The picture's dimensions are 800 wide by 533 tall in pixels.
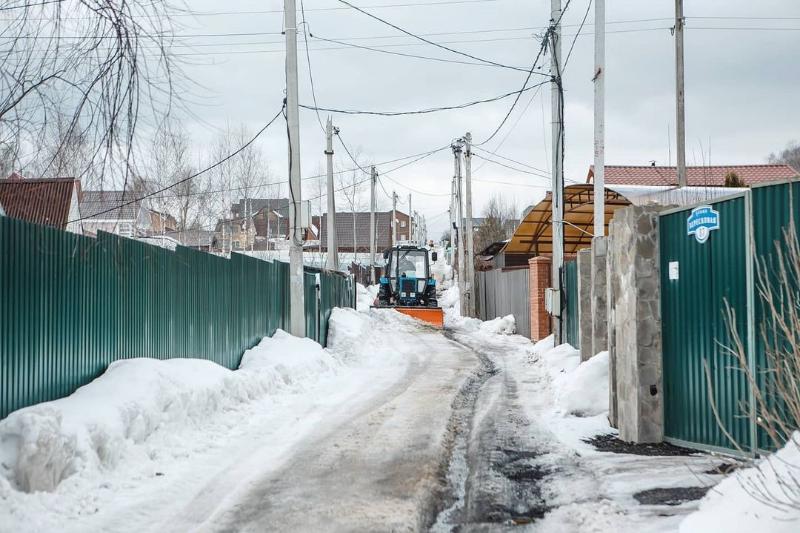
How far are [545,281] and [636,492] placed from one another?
50.6 feet

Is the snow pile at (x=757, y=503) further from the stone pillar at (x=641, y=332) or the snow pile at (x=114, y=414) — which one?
the snow pile at (x=114, y=414)

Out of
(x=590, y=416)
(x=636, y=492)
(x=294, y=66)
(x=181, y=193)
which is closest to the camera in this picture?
(x=636, y=492)

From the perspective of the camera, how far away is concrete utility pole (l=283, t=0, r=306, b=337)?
15438 mm

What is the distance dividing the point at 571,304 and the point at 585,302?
2.19 meters

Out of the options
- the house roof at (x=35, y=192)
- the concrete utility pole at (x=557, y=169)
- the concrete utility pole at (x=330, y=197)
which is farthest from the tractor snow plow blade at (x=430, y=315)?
the house roof at (x=35, y=192)

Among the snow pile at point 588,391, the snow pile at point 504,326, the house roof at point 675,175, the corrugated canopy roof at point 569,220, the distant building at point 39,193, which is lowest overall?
the snow pile at point 504,326

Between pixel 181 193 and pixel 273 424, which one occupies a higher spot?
pixel 181 193

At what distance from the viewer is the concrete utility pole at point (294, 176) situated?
50.6 feet

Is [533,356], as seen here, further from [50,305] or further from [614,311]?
[50,305]

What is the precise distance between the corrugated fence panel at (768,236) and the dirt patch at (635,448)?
1.19m

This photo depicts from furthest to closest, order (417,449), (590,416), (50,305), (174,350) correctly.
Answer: (174,350), (590,416), (417,449), (50,305)

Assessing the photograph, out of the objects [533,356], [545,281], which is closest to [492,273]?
[545,281]

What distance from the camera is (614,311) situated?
8.93 m

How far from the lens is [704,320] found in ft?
24.0
